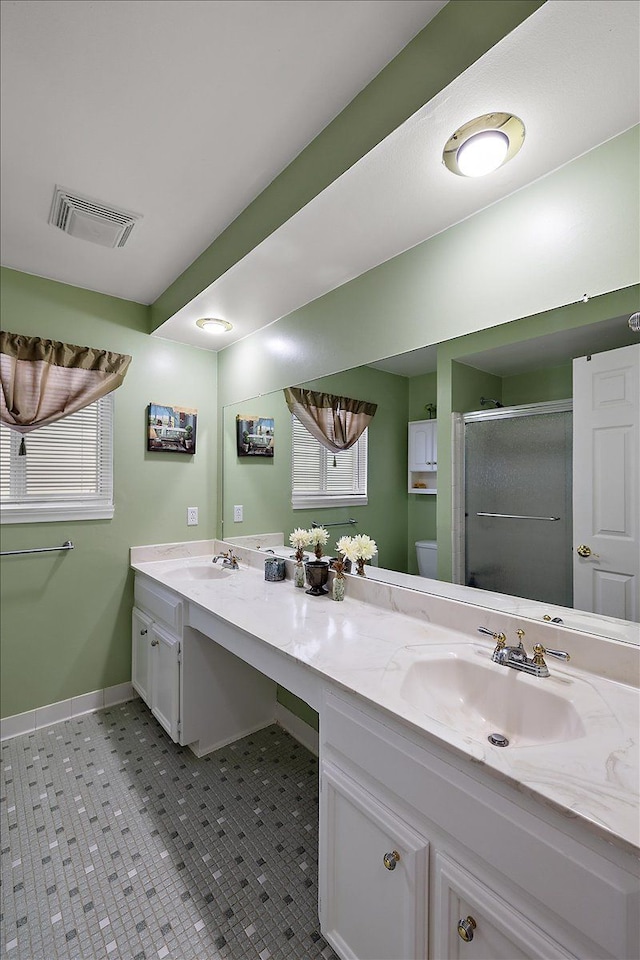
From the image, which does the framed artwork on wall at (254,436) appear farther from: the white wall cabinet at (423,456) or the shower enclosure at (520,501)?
the shower enclosure at (520,501)

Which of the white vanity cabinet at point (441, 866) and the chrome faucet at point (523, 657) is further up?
the chrome faucet at point (523, 657)

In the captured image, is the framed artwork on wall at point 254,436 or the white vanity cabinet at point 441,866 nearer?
the white vanity cabinet at point 441,866

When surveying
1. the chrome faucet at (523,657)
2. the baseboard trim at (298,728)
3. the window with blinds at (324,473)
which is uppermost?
the window with blinds at (324,473)

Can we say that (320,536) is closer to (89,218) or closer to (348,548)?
(348,548)

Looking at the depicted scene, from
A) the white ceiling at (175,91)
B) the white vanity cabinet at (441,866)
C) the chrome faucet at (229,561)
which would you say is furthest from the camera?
the chrome faucet at (229,561)

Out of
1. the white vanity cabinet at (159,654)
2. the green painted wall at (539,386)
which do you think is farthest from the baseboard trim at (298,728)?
the green painted wall at (539,386)


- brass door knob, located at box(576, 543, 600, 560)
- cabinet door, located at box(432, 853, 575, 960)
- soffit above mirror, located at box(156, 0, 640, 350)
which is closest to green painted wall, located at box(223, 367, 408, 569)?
soffit above mirror, located at box(156, 0, 640, 350)

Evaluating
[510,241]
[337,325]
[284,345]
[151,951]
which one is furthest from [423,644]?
[284,345]

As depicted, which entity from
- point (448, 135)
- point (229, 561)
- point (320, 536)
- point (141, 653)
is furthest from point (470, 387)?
point (141, 653)

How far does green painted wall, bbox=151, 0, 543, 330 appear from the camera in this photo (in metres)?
0.93

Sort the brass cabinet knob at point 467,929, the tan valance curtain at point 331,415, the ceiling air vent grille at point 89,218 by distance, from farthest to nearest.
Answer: the tan valance curtain at point 331,415, the ceiling air vent grille at point 89,218, the brass cabinet knob at point 467,929

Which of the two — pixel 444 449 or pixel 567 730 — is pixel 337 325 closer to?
pixel 444 449

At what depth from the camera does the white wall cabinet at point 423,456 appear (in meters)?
1.63

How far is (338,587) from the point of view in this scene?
6.13ft
